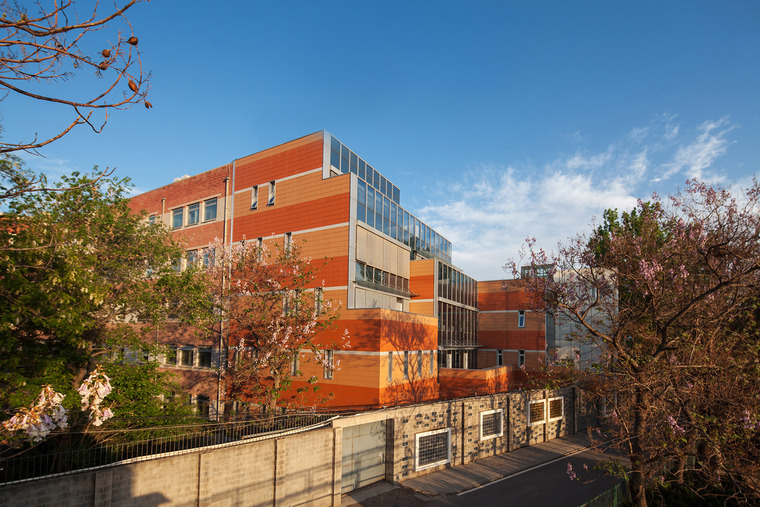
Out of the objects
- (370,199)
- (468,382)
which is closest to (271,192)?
(370,199)

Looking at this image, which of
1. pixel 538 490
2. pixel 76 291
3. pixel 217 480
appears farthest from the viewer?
pixel 538 490

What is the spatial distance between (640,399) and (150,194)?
34.7 m

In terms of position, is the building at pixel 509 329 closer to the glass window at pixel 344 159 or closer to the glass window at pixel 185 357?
the glass window at pixel 344 159

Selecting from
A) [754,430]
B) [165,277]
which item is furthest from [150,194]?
[754,430]

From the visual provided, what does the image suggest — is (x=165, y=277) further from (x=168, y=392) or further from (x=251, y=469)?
(x=251, y=469)

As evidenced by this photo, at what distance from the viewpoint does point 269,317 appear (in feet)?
60.0

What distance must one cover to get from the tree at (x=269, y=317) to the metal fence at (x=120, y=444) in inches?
137

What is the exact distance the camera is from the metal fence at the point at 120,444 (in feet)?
28.8

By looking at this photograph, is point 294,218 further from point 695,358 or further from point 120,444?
point 695,358

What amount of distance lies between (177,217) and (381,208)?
16.3 m

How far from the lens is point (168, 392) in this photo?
16.3 m

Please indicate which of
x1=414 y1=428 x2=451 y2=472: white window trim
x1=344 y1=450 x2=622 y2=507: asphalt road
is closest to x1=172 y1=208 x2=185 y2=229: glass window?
x1=414 y1=428 x2=451 y2=472: white window trim

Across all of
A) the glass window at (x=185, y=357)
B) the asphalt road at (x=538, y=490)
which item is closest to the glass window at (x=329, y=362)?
the asphalt road at (x=538, y=490)

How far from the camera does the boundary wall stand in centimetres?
888
